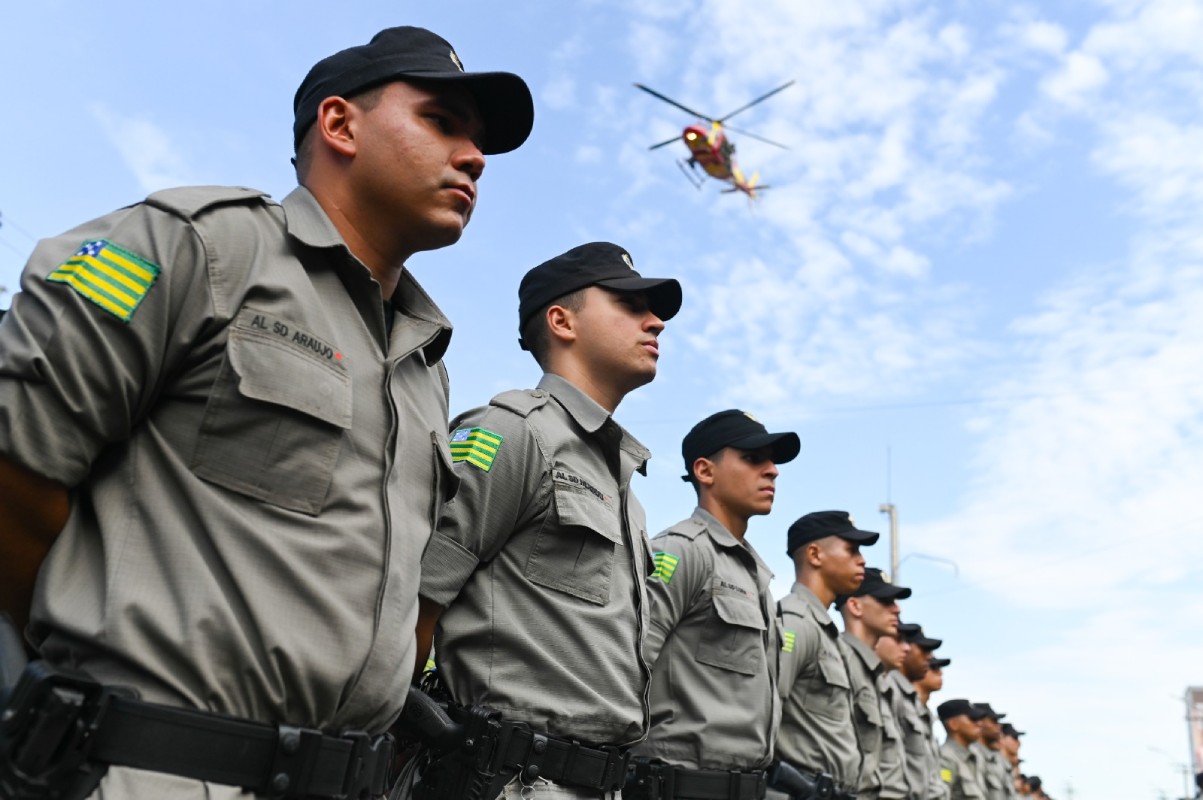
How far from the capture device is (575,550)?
12.0ft

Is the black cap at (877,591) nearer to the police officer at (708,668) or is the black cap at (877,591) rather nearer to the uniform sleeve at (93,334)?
the police officer at (708,668)

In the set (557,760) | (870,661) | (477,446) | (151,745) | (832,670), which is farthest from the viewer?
(870,661)

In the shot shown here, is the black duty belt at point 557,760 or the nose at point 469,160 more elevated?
the nose at point 469,160

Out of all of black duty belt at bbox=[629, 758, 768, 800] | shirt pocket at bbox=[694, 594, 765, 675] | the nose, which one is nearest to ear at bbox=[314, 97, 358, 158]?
the nose

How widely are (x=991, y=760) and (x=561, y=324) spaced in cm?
1765

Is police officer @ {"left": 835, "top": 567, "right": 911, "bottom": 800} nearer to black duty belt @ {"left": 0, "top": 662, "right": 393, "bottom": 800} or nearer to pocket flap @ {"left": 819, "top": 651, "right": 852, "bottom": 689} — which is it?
pocket flap @ {"left": 819, "top": 651, "right": 852, "bottom": 689}

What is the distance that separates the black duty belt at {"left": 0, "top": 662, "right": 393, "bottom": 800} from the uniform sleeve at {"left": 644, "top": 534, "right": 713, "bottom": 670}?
2895 millimetres

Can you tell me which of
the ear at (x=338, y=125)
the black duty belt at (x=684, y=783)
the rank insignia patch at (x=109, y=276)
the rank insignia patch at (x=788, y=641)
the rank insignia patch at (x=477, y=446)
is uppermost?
the rank insignia patch at (x=788, y=641)

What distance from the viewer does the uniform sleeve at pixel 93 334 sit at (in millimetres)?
1759

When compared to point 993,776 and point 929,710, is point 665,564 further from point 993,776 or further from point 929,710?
point 993,776

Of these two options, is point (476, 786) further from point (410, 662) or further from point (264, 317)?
point (264, 317)

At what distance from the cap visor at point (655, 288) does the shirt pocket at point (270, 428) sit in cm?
242

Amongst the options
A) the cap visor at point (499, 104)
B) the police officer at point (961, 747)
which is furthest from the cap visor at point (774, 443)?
the police officer at point (961, 747)

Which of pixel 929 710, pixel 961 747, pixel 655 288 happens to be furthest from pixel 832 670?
pixel 961 747
